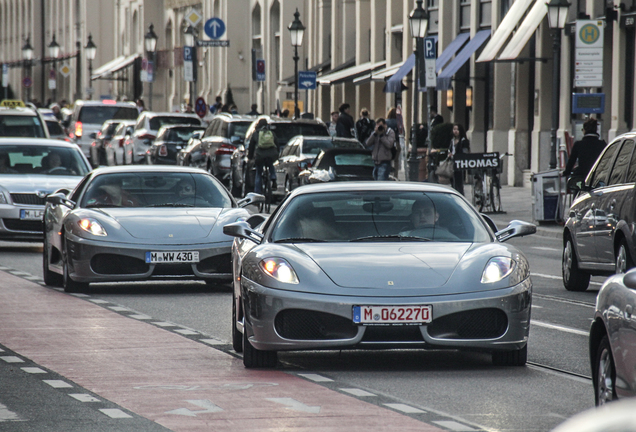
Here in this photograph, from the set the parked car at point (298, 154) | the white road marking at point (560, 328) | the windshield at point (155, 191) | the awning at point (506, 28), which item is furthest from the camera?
the awning at point (506, 28)

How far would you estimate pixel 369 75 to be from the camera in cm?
4847

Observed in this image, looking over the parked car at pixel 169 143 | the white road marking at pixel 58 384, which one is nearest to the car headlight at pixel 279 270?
the white road marking at pixel 58 384

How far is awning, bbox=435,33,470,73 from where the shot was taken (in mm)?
41719

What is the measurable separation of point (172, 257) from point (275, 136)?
17.2 m

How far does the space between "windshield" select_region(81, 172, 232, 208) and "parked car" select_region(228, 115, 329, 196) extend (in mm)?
15067

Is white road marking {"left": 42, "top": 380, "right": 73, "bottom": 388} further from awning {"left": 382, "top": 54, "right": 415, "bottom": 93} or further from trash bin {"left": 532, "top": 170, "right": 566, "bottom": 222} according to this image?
awning {"left": 382, "top": 54, "right": 415, "bottom": 93}

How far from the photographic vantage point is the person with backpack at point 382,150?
30.2m

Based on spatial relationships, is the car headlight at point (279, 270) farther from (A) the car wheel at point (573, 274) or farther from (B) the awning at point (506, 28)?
(B) the awning at point (506, 28)

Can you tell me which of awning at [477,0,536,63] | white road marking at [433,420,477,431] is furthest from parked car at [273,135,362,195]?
white road marking at [433,420,477,431]

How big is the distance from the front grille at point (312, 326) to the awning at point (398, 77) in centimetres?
3446

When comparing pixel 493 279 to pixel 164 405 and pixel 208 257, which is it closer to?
pixel 164 405

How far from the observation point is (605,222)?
44.1 feet

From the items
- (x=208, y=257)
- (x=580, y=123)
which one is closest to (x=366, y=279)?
(x=208, y=257)

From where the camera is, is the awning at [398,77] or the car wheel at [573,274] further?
the awning at [398,77]
